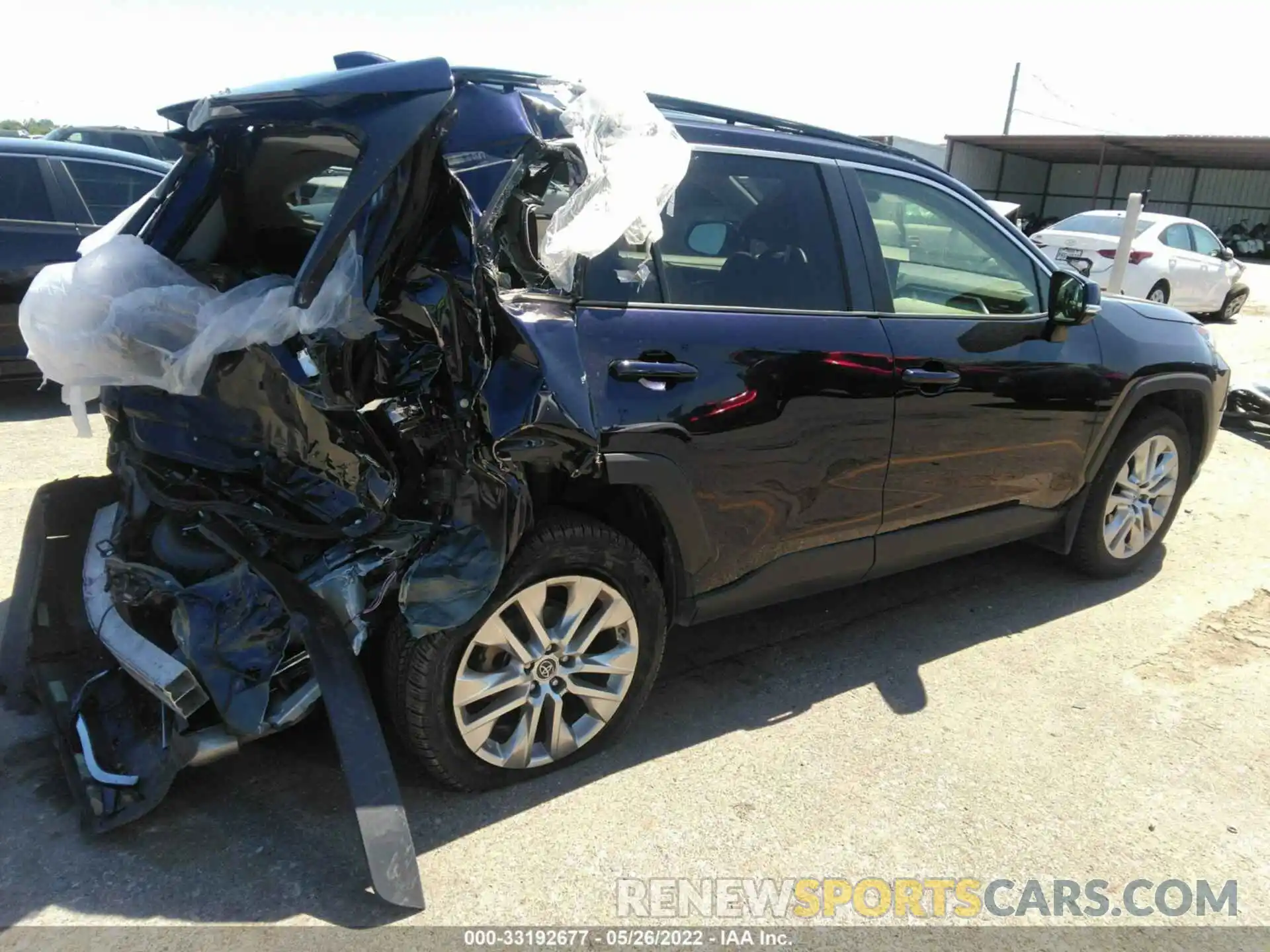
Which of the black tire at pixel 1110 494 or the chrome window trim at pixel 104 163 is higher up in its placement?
the chrome window trim at pixel 104 163

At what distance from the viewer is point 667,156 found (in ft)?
8.73

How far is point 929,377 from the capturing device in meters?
3.28

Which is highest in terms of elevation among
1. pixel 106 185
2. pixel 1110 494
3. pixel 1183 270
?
pixel 106 185

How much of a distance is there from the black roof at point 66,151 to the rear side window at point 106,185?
53mm

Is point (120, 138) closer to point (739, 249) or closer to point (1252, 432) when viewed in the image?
point (739, 249)

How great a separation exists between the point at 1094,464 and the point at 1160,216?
37.5ft

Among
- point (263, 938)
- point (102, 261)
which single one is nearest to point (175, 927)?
point (263, 938)

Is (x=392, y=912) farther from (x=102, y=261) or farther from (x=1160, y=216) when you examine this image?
(x=1160, y=216)

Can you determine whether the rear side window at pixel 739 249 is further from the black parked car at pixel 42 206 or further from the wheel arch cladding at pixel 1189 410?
the black parked car at pixel 42 206

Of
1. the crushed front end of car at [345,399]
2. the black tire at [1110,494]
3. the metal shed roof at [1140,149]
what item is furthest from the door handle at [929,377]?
the metal shed roof at [1140,149]

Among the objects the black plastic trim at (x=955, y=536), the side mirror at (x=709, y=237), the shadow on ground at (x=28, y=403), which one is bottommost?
the shadow on ground at (x=28, y=403)

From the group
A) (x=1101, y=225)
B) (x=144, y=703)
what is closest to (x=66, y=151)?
(x=144, y=703)

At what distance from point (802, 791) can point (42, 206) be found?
6433mm

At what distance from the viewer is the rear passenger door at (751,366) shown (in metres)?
2.65
